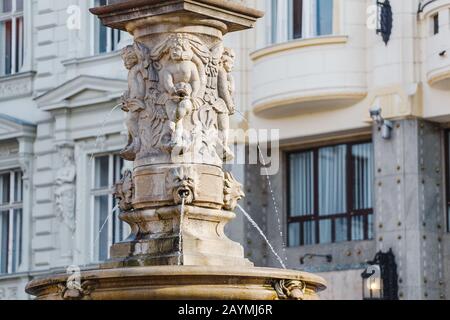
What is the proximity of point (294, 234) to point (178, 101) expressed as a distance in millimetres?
17506

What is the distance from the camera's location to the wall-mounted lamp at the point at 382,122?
34844 mm

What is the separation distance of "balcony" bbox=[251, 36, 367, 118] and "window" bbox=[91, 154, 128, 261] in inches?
206

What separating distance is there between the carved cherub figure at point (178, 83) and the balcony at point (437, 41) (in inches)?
541

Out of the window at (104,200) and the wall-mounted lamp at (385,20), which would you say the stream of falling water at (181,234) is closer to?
the wall-mounted lamp at (385,20)

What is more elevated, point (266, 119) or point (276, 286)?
point (266, 119)

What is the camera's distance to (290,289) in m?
19.5

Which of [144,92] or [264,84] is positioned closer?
[144,92]

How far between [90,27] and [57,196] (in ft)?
12.2

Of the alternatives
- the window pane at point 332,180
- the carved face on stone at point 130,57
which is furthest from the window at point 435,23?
the carved face on stone at point 130,57

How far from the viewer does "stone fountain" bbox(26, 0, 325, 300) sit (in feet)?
65.6

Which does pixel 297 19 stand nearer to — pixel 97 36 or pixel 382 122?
pixel 382 122

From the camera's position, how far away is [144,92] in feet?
68.3
